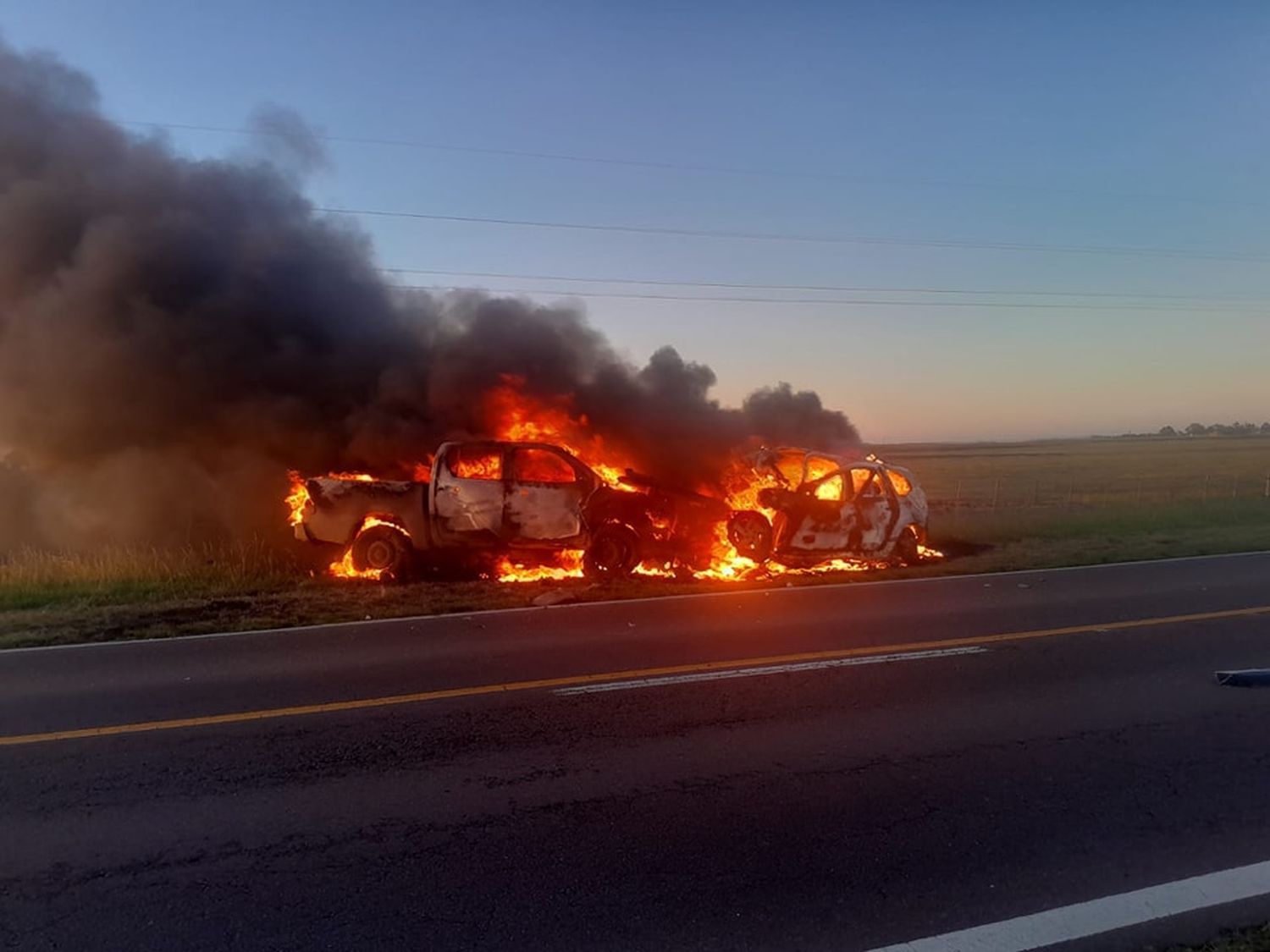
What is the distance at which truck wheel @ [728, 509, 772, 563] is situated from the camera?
13.5m

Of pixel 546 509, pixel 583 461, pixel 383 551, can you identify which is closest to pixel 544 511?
pixel 546 509

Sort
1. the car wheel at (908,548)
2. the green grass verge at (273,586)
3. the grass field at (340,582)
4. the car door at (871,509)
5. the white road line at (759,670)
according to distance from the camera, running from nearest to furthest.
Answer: the white road line at (759,670)
the green grass verge at (273,586)
the grass field at (340,582)
the car door at (871,509)
the car wheel at (908,548)

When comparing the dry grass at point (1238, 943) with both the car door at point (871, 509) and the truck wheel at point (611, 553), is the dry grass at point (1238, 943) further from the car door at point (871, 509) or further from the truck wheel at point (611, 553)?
the car door at point (871, 509)

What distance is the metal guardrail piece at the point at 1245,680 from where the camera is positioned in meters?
7.03

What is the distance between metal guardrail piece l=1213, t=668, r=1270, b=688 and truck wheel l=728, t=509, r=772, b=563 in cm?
683

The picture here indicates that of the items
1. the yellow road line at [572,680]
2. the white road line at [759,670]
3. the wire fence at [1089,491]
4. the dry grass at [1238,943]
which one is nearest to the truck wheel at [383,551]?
the yellow road line at [572,680]

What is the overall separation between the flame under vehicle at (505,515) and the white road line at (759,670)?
17.6ft

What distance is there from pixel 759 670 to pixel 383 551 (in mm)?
7047

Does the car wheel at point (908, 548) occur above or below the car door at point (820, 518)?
below

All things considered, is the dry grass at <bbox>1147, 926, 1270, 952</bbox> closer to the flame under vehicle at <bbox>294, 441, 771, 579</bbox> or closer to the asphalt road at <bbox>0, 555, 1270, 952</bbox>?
the asphalt road at <bbox>0, 555, 1270, 952</bbox>

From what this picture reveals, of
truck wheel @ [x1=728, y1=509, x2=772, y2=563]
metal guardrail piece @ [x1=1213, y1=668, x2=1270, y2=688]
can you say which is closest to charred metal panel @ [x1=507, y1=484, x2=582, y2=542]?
truck wheel @ [x1=728, y1=509, x2=772, y2=563]

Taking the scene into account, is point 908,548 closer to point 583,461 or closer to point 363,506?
point 583,461

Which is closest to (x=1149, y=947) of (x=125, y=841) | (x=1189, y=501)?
(x=125, y=841)

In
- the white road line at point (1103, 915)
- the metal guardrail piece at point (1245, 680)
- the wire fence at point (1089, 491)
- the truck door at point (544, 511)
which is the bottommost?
the wire fence at point (1089, 491)
